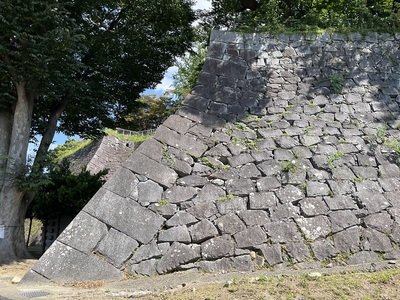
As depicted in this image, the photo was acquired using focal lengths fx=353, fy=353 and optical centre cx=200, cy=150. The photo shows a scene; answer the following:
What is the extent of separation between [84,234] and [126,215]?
58cm

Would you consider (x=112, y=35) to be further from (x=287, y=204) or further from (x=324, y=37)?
(x=287, y=204)

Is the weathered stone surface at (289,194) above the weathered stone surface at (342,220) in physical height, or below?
above

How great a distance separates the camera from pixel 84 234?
181 inches

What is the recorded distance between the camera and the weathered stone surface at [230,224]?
4.64m

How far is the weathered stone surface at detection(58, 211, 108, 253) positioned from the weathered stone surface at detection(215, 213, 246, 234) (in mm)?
1517

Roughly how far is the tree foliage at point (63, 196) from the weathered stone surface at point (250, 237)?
513 centimetres

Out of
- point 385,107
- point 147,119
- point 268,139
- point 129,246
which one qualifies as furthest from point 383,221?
point 147,119

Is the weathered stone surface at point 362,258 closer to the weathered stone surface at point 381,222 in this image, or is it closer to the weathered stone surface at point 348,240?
the weathered stone surface at point 348,240

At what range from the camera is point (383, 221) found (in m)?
4.68

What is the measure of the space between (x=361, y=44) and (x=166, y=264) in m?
6.09

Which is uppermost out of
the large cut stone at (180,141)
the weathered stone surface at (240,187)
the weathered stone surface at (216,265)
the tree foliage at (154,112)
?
the tree foliage at (154,112)

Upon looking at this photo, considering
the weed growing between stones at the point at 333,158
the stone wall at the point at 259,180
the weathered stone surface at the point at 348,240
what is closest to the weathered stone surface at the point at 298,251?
the stone wall at the point at 259,180

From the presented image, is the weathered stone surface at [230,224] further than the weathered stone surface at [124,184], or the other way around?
the weathered stone surface at [124,184]

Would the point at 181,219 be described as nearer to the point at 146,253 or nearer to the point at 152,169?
the point at 146,253
